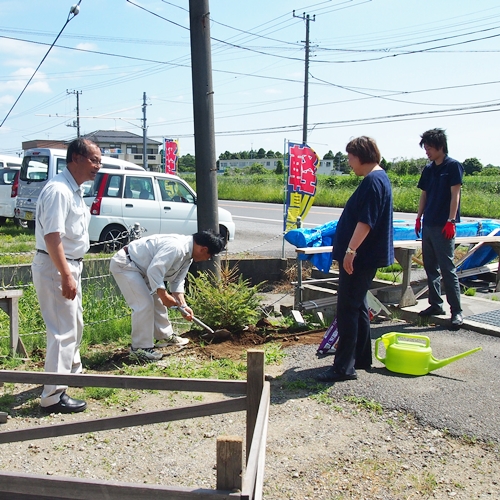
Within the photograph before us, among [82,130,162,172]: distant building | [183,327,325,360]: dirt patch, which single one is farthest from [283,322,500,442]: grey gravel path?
[82,130,162,172]: distant building

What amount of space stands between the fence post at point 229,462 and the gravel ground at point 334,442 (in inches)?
57.9

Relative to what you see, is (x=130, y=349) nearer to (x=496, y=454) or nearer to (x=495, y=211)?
(x=496, y=454)

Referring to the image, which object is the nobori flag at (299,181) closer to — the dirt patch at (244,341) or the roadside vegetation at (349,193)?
the dirt patch at (244,341)

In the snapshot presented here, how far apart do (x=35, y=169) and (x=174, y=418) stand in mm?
12676

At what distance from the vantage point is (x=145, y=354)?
5.19 metres

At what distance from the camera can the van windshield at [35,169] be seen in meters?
14.0

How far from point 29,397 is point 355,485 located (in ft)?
8.67

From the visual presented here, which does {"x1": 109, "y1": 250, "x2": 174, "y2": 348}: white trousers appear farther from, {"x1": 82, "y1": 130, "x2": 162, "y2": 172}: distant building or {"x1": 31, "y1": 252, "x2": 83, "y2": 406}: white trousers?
{"x1": 82, "y1": 130, "x2": 162, "y2": 172}: distant building

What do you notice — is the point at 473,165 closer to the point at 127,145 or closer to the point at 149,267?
the point at 127,145

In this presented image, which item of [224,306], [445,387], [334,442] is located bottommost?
[334,442]

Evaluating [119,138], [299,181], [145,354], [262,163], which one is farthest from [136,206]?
[262,163]

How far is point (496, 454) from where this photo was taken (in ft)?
11.2

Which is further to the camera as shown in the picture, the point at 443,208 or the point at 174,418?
the point at 443,208

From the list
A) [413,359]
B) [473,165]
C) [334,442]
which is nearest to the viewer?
[334,442]
